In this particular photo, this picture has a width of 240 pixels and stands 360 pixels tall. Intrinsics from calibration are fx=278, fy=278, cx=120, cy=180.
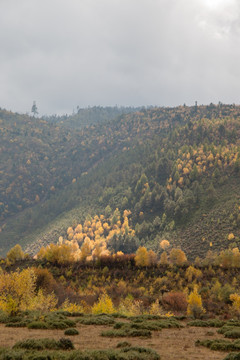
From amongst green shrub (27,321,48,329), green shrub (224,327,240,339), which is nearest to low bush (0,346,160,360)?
green shrub (27,321,48,329)

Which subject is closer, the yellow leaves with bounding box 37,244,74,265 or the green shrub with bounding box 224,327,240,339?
the green shrub with bounding box 224,327,240,339

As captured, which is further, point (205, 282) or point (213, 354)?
point (205, 282)

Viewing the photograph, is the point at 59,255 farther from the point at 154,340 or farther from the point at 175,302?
the point at 154,340

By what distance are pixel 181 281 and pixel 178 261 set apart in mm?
27357

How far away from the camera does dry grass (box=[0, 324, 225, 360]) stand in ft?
73.6

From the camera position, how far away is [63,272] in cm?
11056

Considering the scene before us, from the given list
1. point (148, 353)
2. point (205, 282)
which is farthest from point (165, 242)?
point (148, 353)

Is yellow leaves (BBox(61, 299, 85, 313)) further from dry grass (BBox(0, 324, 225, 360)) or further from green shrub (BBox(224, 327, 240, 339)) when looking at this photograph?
green shrub (BBox(224, 327, 240, 339))

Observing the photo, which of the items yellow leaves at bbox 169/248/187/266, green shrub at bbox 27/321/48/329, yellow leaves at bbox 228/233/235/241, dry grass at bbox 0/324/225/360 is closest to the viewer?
dry grass at bbox 0/324/225/360

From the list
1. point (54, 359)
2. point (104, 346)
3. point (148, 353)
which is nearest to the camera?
point (54, 359)

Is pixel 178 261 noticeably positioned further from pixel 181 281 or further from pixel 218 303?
pixel 218 303

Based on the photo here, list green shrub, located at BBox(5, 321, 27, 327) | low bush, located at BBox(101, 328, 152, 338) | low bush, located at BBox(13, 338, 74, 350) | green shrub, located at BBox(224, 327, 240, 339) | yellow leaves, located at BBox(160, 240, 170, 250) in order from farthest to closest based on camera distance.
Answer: yellow leaves, located at BBox(160, 240, 170, 250) → green shrub, located at BBox(5, 321, 27, 327) → green shrub, located at BBox(224, 327, 240, 339) → low bush, located at BBox(101, 328, 152, 338) → low bush, located at BBox(13, 338, 74, 350)

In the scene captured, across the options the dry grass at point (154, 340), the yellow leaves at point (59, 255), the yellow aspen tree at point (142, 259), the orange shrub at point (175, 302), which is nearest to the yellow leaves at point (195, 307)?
the orange shrub at point (175, 302)

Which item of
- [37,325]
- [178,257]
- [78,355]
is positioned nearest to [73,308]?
[37,325]
